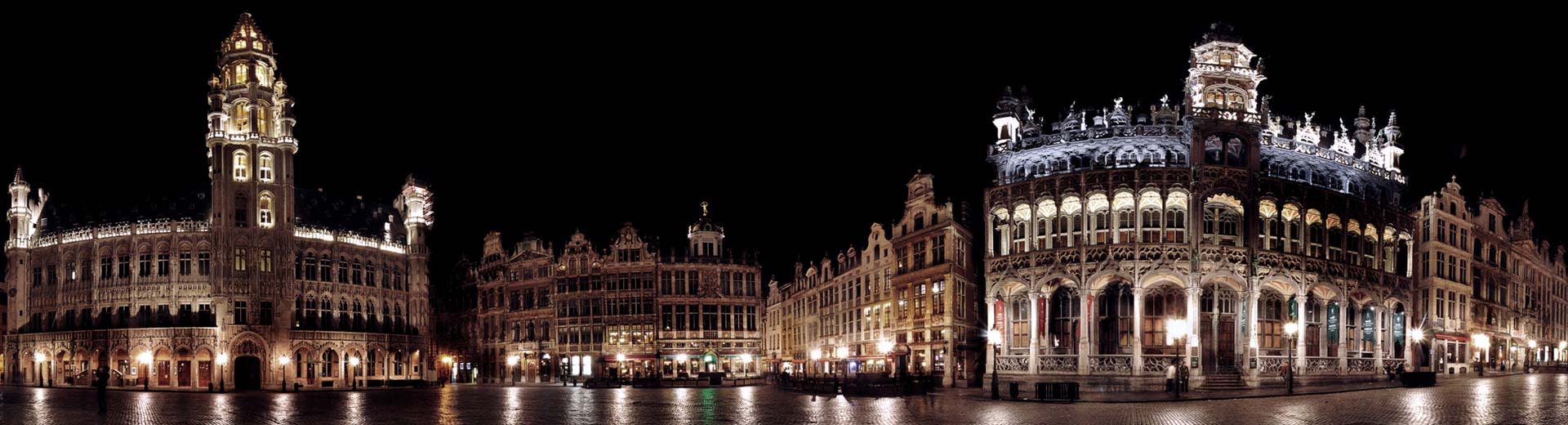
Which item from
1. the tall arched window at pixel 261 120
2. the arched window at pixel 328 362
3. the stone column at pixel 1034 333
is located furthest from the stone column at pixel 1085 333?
the tall arched window at pixel 261 120

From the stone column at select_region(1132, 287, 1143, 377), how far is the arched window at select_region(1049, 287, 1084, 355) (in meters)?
3.15

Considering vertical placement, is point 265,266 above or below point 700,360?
above

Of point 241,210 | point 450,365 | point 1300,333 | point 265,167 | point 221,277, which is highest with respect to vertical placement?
point 265,167

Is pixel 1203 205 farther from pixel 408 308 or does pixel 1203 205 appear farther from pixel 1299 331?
pixel 408 308

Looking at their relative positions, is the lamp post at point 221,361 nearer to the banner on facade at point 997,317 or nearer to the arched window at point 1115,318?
the banner on facade at point 997,317

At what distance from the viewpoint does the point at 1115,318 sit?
204 ft

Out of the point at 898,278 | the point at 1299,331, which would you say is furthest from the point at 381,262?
the point at 1299,331

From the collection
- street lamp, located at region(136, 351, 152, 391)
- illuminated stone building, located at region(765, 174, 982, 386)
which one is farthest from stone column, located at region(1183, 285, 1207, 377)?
street lamp, located at region(136, 351, 152, 391)

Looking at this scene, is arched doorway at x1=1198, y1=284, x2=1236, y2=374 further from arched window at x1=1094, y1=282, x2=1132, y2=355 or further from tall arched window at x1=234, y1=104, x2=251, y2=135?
tall arched window at x1=234, y1=104, x2=251, y2=135

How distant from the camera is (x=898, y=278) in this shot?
255 feet

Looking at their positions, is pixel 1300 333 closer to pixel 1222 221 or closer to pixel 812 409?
pixel 1222 221

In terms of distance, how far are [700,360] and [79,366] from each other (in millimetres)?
42698

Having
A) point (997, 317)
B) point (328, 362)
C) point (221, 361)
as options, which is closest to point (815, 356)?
point (997, 317)

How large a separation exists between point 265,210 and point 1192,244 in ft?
202
